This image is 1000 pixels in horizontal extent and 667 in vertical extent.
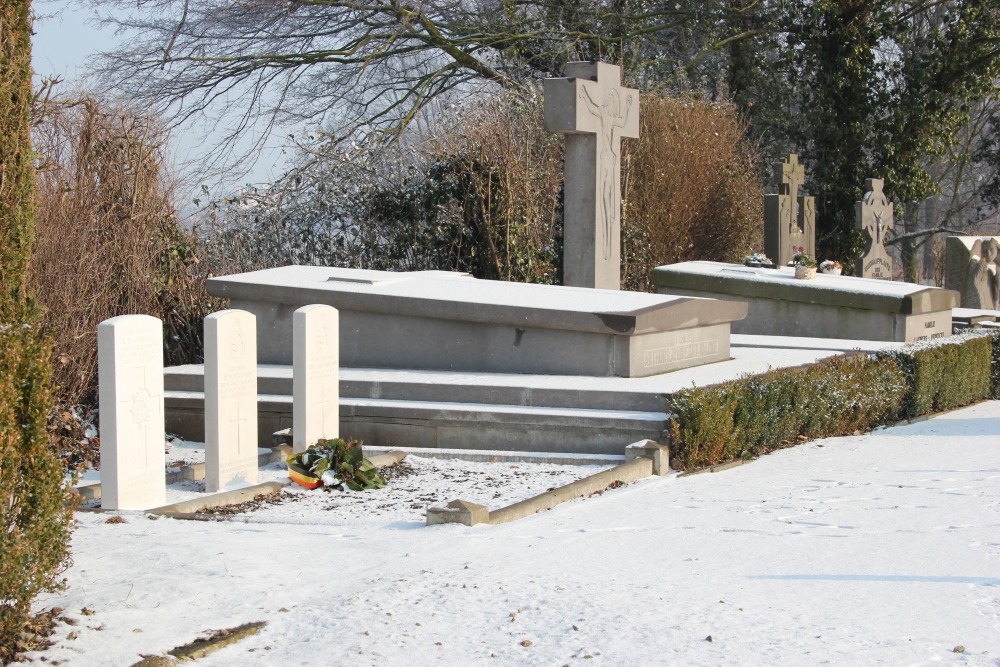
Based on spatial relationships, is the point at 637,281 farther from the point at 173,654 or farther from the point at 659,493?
the point at 173,654

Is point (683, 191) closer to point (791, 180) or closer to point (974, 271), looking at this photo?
point (791, 180)

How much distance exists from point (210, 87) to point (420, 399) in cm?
1322

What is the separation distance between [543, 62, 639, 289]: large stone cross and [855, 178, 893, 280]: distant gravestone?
6367 millimetres

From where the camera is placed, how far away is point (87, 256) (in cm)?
859

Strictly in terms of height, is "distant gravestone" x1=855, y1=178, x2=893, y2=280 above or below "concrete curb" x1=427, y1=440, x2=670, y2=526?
above

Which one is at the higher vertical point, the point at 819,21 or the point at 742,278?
the point at 819,21

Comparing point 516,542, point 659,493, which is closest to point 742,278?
point 659,493

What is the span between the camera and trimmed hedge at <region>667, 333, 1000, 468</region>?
25.0 feet

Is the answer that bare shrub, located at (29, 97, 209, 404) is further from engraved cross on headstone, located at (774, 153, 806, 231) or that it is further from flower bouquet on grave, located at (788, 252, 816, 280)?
engraved cross on headstone, located at (774, 153, 806, 231)

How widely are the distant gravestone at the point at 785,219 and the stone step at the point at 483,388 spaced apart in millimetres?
8060

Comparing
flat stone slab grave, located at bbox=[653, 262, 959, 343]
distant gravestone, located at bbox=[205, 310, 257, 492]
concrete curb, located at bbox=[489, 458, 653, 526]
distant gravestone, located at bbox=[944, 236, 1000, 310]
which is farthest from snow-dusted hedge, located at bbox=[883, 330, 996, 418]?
distant gravestone, located at bbox=[205, 310, 257, 492]

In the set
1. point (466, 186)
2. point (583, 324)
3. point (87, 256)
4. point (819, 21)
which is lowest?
point (583, 324)

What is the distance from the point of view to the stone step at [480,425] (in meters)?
7.80

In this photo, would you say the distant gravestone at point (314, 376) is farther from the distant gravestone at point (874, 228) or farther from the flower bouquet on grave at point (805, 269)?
the distant gravestone at point (874, 228)
